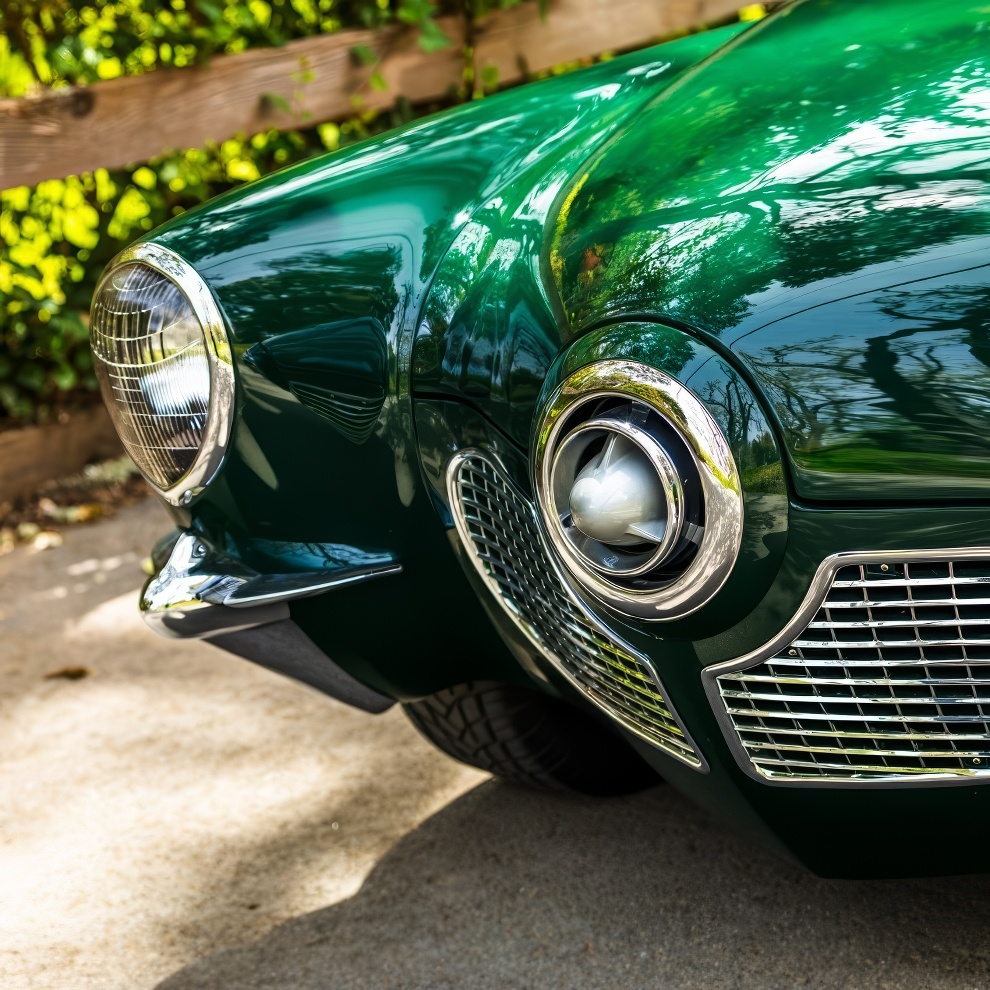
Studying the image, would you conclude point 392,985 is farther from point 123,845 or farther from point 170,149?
point 170,149

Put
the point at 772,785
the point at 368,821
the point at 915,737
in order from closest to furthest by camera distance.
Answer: the point at 915,737 → the point at 772,785 → the point at 368,821

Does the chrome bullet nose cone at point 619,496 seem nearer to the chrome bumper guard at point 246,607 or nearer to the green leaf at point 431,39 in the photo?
the chrome bumper guard at point 246,607

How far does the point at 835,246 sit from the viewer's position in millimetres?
1197

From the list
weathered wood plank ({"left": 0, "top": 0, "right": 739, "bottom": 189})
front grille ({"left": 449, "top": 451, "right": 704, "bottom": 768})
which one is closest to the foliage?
weathered wood plank ({"left": 0, "top": 0, "right": 739, "bottom": 189})

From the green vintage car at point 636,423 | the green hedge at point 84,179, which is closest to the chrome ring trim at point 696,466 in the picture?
the green vintage car at point 636,423

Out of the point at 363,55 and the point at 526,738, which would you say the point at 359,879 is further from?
the point at 363,55

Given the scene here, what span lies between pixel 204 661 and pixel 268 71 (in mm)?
2239

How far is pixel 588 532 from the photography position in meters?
1.24

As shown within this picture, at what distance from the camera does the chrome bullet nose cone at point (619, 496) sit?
1210 millimetres

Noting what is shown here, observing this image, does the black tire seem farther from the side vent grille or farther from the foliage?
the foliage

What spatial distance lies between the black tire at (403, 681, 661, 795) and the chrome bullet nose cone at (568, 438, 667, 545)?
71 centimetres

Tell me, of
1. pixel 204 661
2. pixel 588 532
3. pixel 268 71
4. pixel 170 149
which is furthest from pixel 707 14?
pixel 588 532

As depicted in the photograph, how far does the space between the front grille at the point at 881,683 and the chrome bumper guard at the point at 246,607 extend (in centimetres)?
59

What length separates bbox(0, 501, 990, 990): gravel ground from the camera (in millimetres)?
1661
